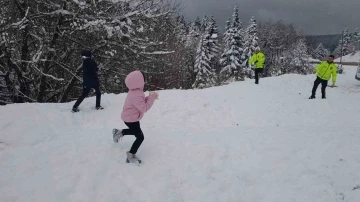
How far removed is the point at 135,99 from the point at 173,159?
1.52 metres

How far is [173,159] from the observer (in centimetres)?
599

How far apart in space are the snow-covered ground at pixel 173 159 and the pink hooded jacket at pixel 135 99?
97 centimetres

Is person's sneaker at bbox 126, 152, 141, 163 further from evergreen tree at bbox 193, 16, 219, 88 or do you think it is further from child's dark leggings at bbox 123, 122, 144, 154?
evergreen tree at bbox 193, 16, 219, 88

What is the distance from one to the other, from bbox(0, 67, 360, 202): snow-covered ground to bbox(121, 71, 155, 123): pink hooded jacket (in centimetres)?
97

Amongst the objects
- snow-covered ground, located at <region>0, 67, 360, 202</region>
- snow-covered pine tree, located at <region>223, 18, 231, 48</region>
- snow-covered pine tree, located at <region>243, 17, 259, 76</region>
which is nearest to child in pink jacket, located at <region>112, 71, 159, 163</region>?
snow-covered ground, located at <region>0, 67, 360, 202</region>

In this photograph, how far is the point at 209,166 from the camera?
5746mm

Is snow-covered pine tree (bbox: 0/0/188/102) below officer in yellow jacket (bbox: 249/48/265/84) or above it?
above

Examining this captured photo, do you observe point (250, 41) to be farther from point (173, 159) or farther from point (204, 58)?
point (173, 159)

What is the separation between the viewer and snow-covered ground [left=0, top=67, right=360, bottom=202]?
480cm

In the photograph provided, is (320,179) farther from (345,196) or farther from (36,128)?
(36,128)

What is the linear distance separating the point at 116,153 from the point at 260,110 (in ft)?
21.5

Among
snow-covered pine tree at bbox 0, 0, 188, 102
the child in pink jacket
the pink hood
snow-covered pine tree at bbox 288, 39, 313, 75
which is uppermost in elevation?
snow-covered pine tree at bbox 0, 0, 188, 102

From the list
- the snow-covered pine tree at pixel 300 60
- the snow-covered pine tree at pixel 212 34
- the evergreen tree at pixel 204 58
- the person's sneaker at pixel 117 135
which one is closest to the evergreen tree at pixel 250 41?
the snow-covered pine tree at pixel 212 34

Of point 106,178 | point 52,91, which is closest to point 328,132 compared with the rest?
point 106,178
